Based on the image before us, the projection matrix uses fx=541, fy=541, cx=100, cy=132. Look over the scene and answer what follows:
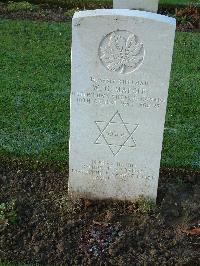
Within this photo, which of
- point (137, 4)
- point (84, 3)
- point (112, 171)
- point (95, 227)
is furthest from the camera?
point (84, 3)

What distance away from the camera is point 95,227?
17.7ft

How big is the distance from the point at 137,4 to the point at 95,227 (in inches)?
130

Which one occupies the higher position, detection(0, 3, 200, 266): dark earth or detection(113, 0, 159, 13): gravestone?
detection(113, 0, 159, 13): gravestone

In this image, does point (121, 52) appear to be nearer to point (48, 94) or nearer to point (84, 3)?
point (48, 94)

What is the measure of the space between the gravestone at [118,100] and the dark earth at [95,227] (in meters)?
0.21

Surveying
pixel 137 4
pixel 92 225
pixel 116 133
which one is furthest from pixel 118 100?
pixel 137 4


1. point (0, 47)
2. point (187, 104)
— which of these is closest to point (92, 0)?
point (0, 47)

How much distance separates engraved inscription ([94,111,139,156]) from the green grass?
47.5 inches

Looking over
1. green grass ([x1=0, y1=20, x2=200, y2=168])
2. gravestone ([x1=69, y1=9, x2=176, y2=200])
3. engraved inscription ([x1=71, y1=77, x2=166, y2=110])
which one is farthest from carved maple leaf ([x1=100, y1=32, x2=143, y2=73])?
green grass ([x1=0, y1=20, x2=200, y2=168])

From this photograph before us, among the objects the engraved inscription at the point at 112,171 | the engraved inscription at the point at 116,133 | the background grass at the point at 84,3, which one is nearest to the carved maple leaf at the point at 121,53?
the engraved inscription at the point at 116,133

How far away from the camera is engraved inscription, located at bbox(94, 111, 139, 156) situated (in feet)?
17.2

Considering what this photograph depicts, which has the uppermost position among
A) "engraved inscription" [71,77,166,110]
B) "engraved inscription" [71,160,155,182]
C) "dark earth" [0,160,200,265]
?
"engraved inscription" [71,77,166,110]

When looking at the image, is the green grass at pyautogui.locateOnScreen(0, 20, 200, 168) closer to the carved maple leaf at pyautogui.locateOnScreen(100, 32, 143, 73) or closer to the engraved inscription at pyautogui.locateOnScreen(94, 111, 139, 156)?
the engraved inscription at pyautogui.locateOnScreen(94, 111, 139, 156)

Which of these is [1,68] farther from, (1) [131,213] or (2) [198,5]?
(2) [198,5]
